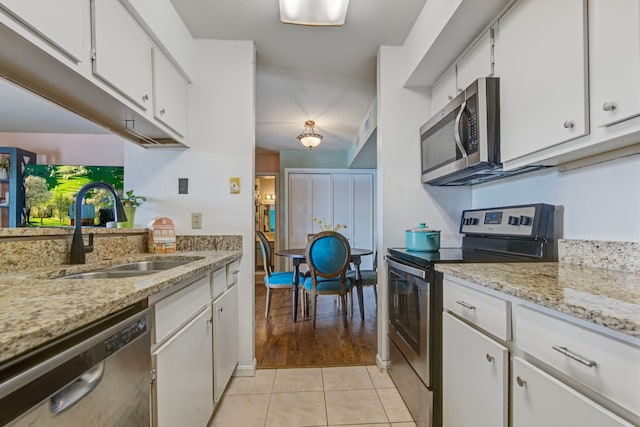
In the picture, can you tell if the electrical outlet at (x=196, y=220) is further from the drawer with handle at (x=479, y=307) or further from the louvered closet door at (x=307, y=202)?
the louvered closet door at (x=307, y=202)

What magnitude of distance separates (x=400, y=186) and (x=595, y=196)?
1.10 metres

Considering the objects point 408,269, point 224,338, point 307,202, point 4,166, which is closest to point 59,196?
point 4,166

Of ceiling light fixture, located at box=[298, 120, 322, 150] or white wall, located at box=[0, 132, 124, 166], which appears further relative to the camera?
ceiling light fixture, located at box=[298, 120, 322, 150]

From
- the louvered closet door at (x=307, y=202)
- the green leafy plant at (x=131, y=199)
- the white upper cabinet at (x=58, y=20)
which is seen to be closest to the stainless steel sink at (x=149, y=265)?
the green leafy plant at (x=131, y=199)

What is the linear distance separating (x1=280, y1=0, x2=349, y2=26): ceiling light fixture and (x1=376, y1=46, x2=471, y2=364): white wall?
22.9 inches

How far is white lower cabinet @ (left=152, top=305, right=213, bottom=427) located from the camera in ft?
3.26

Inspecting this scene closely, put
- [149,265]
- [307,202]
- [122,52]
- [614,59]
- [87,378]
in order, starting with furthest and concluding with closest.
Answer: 1. [307,202]
2. [149,265]
3. [122,52]
4. [614,59]
5. [87,378]

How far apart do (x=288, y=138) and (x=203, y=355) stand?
12.6 feet

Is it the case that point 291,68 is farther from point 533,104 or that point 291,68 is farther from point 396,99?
point 533,104

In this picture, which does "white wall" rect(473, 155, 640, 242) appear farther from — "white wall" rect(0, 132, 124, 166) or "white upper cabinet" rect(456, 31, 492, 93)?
"white wall" rect(0, 132, 124, 166)

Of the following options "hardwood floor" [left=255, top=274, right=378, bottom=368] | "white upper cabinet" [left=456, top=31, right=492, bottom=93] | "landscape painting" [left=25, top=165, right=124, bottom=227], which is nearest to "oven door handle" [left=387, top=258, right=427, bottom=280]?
"hardwood floor" [left=255, top=274, right=378, bottom=368]

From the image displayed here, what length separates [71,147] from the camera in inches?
68.0

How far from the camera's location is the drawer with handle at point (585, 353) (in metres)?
0.60

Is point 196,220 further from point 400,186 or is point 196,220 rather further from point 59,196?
point 400,186
